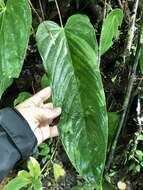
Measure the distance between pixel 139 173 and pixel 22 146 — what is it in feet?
2.42

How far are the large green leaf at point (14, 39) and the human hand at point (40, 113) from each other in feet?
1.26

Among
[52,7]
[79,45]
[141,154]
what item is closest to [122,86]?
[141,154]

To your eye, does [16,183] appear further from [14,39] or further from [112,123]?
[14,39]

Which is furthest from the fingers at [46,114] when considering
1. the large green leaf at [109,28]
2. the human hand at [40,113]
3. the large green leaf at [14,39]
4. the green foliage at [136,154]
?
the green foliage at [136,154]

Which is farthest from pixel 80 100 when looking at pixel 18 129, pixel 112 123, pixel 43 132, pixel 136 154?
pixel 136 154

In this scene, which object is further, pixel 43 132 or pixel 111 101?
pixel 111 101

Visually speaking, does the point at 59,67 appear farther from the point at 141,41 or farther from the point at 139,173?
the point at 139,173

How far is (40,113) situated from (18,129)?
13 cm

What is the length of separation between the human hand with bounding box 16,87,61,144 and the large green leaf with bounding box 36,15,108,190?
1.08ft

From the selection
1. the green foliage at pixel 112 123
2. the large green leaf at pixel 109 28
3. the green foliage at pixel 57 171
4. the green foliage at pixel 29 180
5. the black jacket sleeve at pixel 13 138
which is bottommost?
the green foliage at pixel 57 171

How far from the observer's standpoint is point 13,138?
4.61ft

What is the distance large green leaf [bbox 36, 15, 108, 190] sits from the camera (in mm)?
1115

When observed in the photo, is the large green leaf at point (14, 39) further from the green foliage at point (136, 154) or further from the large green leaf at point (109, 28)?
the green foliage at point (136, 154)

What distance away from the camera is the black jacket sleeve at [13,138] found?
4.58ft
